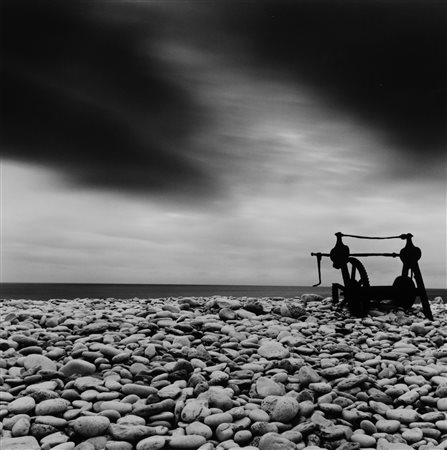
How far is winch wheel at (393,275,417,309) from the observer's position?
380 inches

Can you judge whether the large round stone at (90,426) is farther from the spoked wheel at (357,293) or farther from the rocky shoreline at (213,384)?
the spoked wheel at (357,293)

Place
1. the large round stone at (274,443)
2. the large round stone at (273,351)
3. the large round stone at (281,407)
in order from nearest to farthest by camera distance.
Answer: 1. the large round stone at (274,443)
2. the large round stone at (281,407)
3. the large round stone at (273,351)

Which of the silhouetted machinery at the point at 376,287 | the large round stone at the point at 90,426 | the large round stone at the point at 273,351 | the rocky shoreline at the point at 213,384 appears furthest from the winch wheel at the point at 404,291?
the large round stone at the point at 90,426

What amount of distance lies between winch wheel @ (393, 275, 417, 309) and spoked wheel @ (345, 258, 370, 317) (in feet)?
2.70

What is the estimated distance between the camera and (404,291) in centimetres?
966

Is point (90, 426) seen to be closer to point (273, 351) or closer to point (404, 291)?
point (273, 351)

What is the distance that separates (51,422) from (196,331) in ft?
9.06

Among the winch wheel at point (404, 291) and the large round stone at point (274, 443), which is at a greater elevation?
the winch wheel at point (404, 291)

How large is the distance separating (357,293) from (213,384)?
472cm

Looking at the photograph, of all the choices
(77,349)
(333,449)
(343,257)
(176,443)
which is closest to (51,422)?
(176,443)

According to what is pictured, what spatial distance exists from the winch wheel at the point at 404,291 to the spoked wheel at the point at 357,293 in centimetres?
82

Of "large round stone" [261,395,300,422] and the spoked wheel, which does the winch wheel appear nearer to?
the spoked wheel

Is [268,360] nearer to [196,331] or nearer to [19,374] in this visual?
[196,331]

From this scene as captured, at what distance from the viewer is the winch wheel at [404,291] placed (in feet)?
31.7
